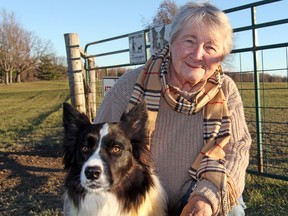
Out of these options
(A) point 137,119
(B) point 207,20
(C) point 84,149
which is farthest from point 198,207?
(B) point 207,20

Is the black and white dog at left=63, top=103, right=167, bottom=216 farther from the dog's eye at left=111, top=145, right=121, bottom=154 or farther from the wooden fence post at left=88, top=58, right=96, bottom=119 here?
the wooden fence post at left=88, top=58, right=96, bottom=119

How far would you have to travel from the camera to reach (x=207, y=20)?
2787 millimetres

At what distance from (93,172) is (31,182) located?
3.94 metres

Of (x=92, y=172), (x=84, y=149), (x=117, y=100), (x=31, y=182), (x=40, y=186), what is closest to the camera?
(x=92, y=172)

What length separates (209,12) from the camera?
9.27ft

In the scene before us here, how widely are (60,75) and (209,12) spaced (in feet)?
217

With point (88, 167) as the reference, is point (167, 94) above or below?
above

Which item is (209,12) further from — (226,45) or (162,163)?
(162,163)

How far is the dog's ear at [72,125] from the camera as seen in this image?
9.47ft

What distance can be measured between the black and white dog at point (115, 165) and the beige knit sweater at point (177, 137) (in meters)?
0.17

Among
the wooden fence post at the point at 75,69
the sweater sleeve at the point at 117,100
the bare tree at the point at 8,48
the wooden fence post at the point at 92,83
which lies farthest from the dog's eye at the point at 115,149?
the bare tree at the point at 8,48

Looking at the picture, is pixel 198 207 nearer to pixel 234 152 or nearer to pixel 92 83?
pixel 234 152

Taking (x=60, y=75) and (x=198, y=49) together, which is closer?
(x=198, y=49)

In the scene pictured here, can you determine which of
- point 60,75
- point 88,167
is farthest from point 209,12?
point 60,75
